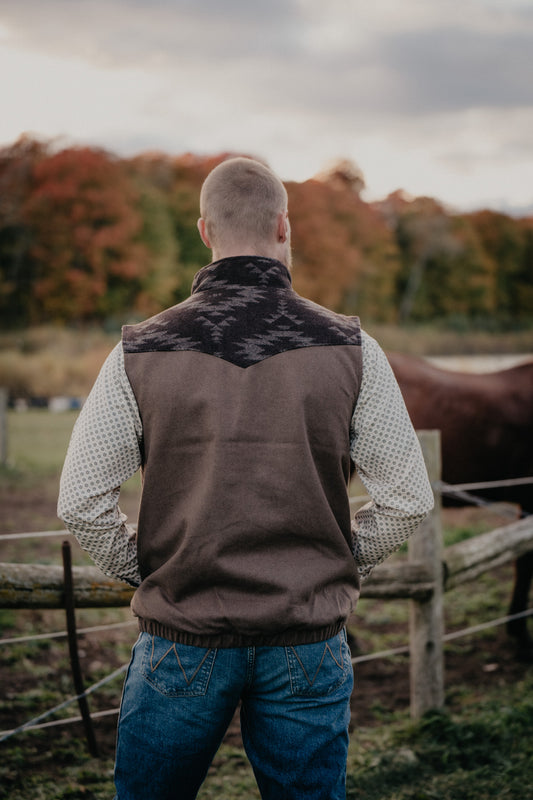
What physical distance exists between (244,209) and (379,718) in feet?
9.54

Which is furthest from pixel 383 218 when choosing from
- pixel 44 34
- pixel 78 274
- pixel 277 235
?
pixel 277 235

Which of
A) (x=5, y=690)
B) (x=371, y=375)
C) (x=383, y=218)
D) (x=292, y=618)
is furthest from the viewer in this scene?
(x=383, y=218)

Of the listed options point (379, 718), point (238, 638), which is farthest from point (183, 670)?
point (379, 718)

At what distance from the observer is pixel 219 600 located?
4.89 feet

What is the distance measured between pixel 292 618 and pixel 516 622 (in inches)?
143

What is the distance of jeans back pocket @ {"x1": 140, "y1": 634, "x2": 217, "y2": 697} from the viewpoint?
1505 mm

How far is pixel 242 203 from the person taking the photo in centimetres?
162

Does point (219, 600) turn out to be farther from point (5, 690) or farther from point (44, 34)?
point (44, 34)

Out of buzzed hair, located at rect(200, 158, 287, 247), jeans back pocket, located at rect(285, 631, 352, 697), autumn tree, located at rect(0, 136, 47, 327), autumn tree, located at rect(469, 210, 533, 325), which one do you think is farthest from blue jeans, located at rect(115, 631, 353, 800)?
autumn tree, located at rect(469, 210, 533, 325)

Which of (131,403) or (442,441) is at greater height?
(131,403)

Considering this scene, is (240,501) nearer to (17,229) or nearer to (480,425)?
(480,425)

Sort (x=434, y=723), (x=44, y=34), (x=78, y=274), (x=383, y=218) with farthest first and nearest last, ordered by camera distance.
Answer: (x=383, y=218) < (x=78, y=274) < (x=44, y=34) < (x=434, y=723)

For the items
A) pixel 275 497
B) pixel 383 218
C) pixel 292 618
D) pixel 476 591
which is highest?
pixel 383 218

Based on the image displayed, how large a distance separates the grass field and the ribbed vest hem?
1.61m
